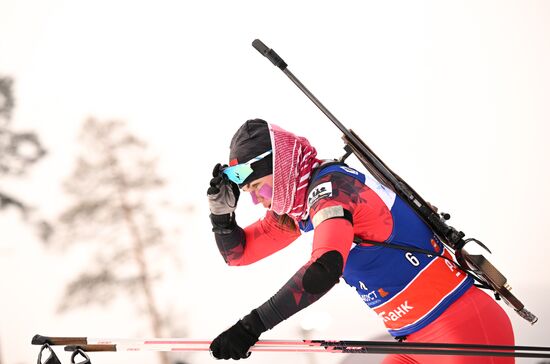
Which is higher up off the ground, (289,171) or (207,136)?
(207,136)

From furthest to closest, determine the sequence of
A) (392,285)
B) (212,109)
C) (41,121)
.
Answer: (212,109), (41,121), (392,285)

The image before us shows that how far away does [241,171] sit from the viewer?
6.59 ft

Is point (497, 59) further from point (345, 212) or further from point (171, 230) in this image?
point (345, 212)

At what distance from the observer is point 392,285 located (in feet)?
6.32

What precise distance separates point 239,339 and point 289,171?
61 cm

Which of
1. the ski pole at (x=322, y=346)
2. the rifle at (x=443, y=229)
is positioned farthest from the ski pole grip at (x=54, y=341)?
the rifle at (x=443, y=229)

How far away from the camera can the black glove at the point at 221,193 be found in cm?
218

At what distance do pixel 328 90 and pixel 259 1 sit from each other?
0.89 m

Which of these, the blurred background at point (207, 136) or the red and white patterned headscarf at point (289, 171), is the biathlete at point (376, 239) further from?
the blurred background at point (207, 136)

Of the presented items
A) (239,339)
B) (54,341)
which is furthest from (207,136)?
(239,339)

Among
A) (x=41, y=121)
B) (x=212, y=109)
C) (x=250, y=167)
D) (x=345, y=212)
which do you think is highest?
(x=41, y=121)

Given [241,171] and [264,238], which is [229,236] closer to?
[264,238]

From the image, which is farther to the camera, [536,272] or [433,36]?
[433,36]

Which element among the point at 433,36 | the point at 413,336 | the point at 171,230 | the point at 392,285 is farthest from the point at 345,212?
the point at 433,36
